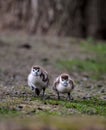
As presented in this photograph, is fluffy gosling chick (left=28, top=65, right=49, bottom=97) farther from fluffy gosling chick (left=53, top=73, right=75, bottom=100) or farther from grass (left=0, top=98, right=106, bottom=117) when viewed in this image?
grass (left=0, top=98, right=106, bottom=117)

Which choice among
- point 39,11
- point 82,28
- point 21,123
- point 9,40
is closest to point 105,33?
point 82,28

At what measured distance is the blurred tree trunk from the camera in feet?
103

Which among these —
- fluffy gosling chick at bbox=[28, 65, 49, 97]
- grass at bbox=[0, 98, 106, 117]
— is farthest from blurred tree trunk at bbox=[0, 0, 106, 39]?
grass at bbox=[0, 98, 106, 117]

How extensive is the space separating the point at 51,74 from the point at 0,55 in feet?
13.6

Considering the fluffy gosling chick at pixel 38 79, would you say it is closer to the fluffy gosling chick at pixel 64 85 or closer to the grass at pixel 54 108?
the fluffy gosling chick at pixel 64 85

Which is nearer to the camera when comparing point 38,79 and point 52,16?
point 38,79

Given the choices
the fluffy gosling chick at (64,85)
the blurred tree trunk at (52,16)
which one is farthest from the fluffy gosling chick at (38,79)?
the blurred tree trunk at (52,16)

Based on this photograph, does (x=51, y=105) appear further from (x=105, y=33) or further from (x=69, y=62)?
(x=105, y=33)

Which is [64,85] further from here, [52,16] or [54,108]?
[52,16]

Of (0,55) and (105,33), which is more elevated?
(105,33)

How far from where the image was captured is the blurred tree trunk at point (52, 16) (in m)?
31.4

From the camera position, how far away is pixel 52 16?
103 feet

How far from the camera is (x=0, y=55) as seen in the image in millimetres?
23797

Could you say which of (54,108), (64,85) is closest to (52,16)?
(64,85)
